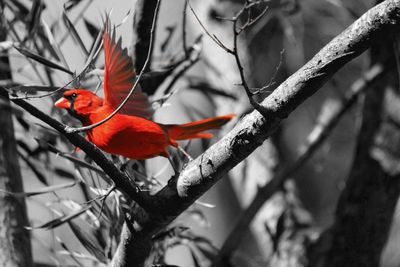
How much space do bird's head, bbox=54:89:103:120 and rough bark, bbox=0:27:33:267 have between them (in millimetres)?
202

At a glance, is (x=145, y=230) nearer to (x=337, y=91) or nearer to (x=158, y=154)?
(x=158, y=154)

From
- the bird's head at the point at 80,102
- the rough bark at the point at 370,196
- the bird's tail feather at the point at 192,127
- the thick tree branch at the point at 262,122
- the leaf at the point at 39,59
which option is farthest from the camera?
the rough bark at the point at 370,196

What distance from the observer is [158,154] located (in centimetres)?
243

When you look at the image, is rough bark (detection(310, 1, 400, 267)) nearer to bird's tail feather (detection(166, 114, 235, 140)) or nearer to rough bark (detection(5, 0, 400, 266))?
bird's tail feather (detection(166, 114, 235, 140))

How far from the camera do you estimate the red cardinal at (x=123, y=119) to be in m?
2.16

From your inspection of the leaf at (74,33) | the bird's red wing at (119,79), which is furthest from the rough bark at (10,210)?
the bird's red wing at (119,79)

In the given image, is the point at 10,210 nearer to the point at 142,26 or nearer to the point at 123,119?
the point at 123,119

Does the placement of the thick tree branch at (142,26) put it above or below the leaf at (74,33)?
below

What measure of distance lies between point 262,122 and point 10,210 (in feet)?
3.86

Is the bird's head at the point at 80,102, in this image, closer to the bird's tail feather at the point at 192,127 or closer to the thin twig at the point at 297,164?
the bird's tail feather at the point at 192,127

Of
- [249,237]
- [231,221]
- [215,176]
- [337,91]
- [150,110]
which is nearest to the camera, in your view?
[215,176]

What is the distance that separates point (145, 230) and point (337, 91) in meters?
1.98

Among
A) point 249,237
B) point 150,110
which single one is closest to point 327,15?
point 249,237

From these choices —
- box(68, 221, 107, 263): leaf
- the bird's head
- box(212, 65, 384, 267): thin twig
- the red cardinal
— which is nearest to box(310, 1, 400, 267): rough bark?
box(212, 65, 384, 267): thin twig
